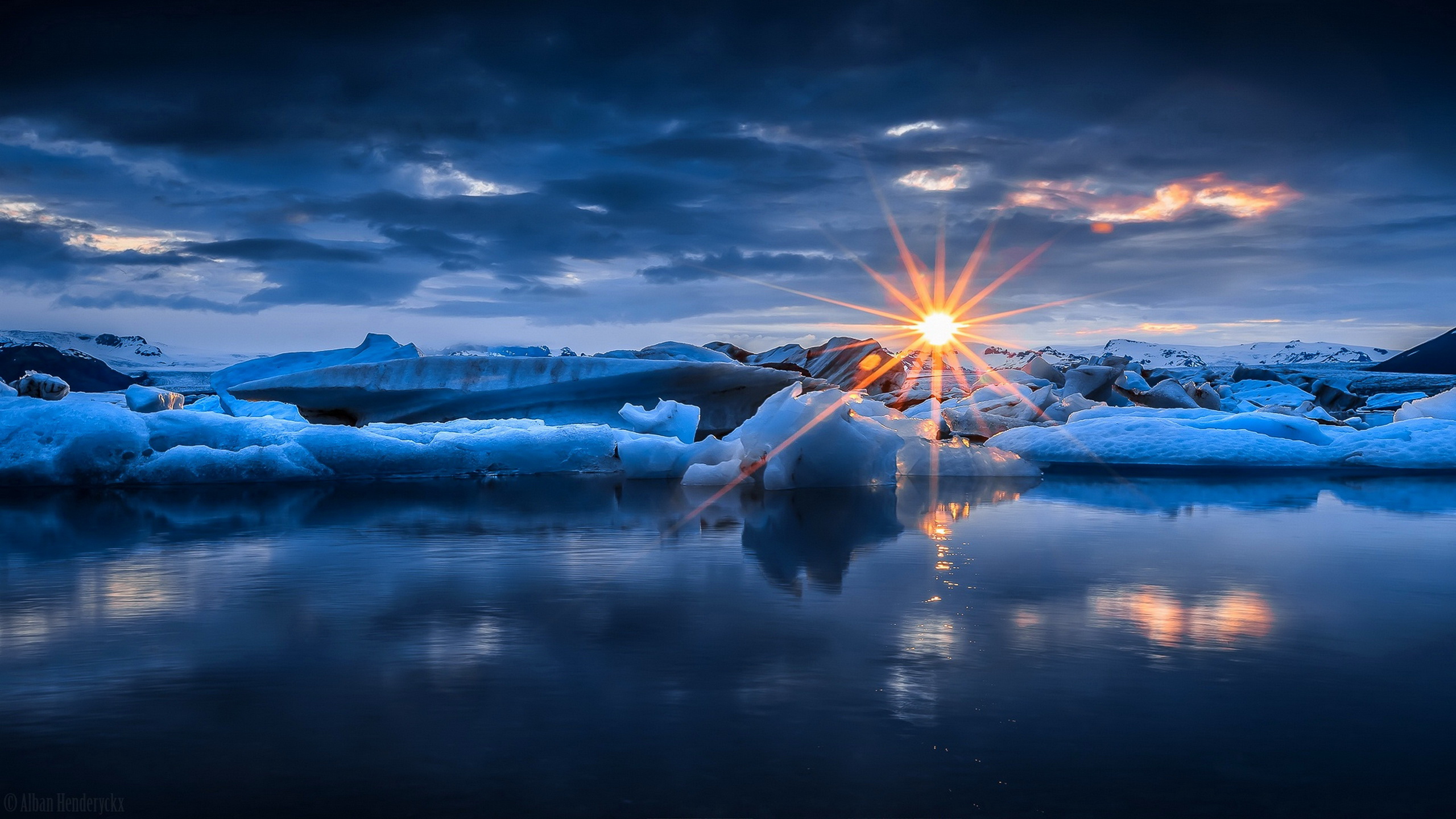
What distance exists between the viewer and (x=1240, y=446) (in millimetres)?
13023

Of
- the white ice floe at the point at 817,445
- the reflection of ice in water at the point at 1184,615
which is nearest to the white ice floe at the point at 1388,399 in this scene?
the white ice floe at the point at 817,445

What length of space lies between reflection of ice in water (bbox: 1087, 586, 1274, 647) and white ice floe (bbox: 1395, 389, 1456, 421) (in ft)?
46.1

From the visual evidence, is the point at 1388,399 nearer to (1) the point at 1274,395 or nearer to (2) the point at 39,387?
(1) the point at 1274,395

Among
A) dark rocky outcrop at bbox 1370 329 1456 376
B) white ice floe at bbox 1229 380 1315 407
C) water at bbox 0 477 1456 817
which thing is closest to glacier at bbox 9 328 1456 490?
water at bbox 0 477 1456 817

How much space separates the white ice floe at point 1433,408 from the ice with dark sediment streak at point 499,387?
10.4m

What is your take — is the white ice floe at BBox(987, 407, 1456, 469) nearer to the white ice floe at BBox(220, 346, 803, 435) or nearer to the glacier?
the glacier

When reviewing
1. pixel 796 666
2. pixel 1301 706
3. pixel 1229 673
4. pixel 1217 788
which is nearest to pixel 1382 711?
pixel 1301 706

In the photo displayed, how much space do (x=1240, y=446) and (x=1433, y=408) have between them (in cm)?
550

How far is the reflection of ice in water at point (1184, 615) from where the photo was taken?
3453 millimetres

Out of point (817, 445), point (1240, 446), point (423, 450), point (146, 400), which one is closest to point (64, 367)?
point (146, 400)

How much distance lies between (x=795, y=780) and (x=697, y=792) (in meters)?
0.22

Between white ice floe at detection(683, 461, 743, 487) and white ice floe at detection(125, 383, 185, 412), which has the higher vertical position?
white ice floe at detection(125, 383, 185, 412)

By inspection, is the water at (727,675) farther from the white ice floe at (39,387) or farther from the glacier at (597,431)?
the white ice floe at (39,387)

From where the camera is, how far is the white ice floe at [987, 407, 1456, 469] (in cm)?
1306
